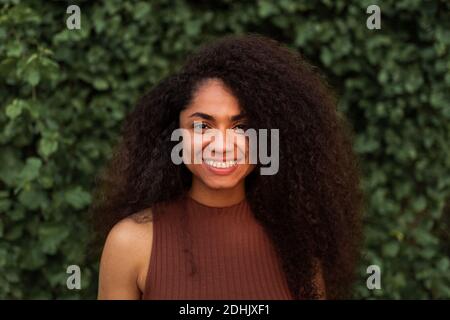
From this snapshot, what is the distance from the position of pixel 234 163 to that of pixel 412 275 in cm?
166

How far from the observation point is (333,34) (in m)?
3.14

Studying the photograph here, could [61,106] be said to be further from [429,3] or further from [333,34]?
[429,3]

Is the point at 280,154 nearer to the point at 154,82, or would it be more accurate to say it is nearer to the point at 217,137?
the point at 217,137

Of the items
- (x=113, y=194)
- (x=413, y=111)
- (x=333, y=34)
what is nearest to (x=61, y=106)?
(x=113, y=194)

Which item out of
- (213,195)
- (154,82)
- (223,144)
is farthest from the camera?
(154,82)

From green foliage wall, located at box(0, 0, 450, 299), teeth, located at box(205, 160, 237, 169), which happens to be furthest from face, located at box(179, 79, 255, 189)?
green foliage wall, located at box(0, 0, 450, 299)

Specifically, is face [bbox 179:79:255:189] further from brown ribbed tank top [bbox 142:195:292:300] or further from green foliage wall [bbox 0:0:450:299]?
green foliage wall [bbox 0:0:450:299]

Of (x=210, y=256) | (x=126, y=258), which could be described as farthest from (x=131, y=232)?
(x=210, y=256)

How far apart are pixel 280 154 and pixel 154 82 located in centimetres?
109

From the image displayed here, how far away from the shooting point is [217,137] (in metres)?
1.96

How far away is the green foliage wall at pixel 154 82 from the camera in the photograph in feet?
9.78

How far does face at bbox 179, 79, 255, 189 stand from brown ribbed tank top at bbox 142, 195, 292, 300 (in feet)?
0.46

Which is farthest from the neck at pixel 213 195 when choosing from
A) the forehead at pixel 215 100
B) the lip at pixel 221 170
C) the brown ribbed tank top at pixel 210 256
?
the forehead at pixel 215 100

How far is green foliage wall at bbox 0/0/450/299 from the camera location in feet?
9.78
